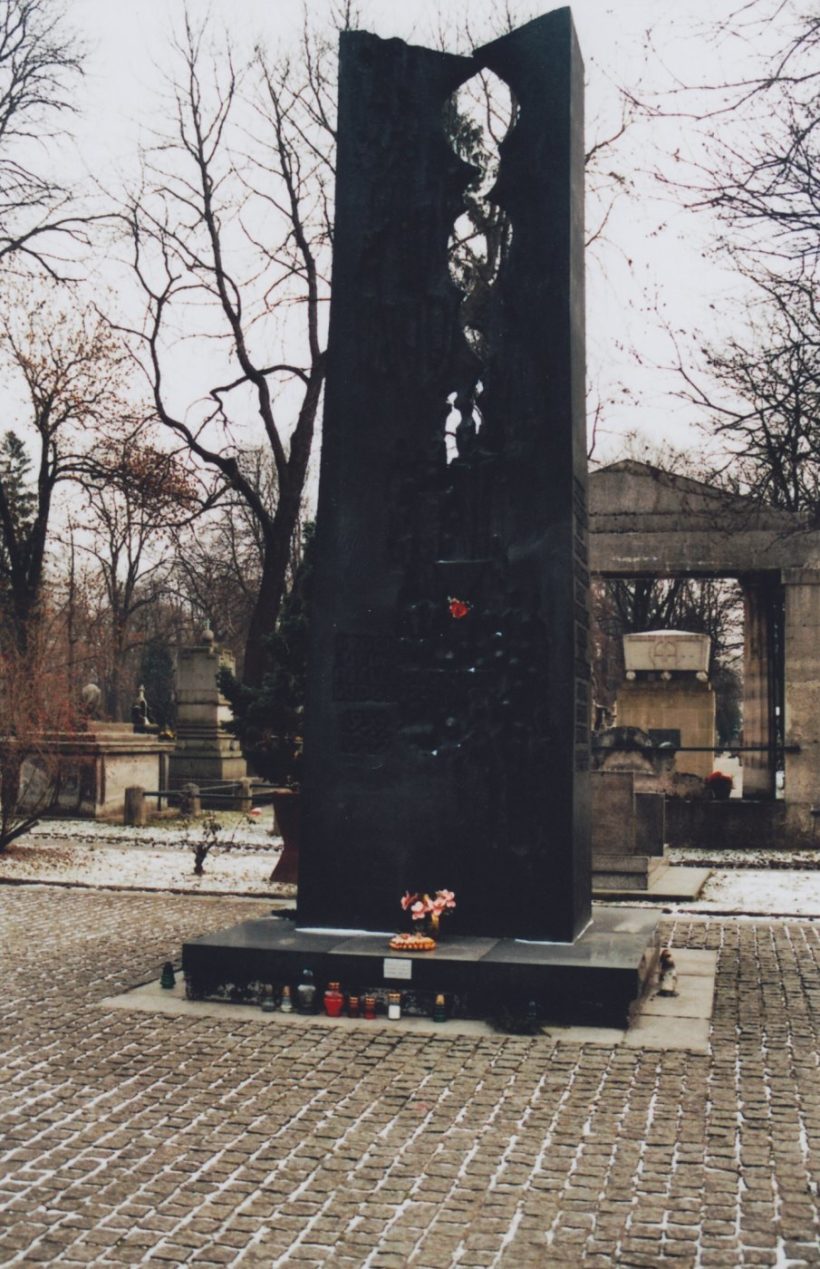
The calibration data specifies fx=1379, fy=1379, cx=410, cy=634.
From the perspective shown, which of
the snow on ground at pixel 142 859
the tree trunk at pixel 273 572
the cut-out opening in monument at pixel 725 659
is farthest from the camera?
the tree trunk at pixel 273 572

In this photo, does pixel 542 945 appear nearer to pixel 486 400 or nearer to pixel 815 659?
pixel 486 400

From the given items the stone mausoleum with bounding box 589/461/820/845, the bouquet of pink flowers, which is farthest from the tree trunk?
the bouquet of pink flowers

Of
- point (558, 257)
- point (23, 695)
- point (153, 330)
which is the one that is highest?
point (153, 330)

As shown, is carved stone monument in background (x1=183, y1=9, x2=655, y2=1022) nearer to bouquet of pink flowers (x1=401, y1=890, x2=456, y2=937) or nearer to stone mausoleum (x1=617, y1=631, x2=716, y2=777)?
bouquet of pink flowers (x1=401, y1=890, x2=456, y2=937)

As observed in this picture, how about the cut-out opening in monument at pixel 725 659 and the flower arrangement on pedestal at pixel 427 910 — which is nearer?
the flower arrangement on pedestal at pixel 427 910

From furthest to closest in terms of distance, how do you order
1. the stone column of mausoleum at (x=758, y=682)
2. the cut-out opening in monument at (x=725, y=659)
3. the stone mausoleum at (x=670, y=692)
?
the stone mausoleum at (x=670, y=692), the cut-out opening in monument at (x=725, y=659), the stone column of mausoleum at (x=758, y=682)

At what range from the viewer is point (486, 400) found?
Answer: 990cm

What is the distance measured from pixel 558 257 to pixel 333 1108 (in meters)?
5.98

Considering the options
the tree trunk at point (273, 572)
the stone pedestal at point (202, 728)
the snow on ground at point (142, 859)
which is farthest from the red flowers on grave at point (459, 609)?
the stone pedestal at point (202, 728)

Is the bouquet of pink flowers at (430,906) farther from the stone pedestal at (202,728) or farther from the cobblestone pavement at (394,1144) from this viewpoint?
the stone pedestal at (202,728)

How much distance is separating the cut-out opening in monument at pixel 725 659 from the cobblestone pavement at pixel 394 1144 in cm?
968

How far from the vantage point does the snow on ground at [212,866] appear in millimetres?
14758

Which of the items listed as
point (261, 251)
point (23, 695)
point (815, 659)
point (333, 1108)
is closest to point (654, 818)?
point (815, 659)

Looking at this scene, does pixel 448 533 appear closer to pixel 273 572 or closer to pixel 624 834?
pixel 624 834
